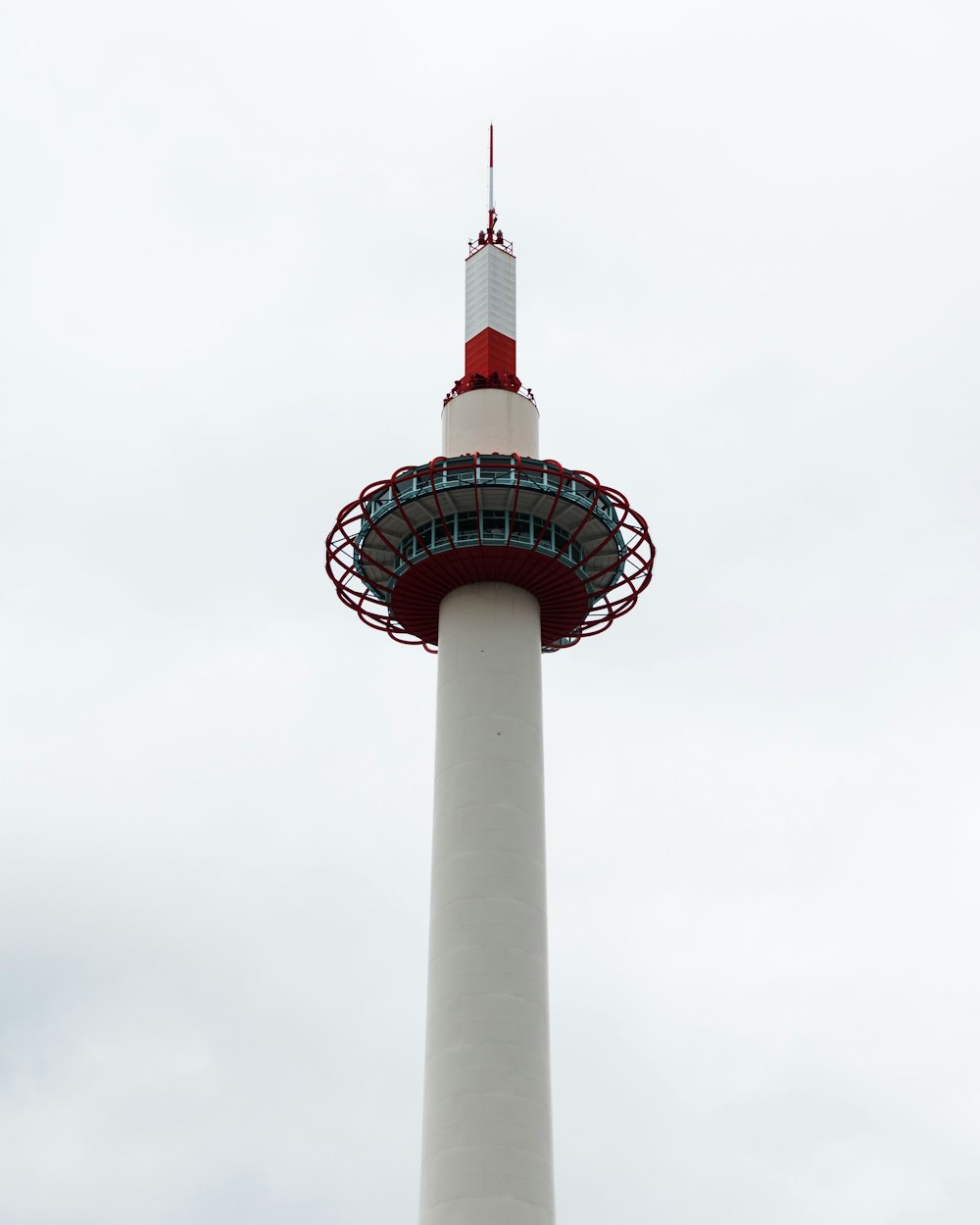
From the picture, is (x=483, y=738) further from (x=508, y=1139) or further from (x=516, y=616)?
(x=508, y=1139)

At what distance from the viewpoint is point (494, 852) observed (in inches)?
2606

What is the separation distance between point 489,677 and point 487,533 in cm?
656

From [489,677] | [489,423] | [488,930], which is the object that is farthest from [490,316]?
[488,930]

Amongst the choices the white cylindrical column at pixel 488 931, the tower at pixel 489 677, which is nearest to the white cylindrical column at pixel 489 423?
the tower at pixel 489 677

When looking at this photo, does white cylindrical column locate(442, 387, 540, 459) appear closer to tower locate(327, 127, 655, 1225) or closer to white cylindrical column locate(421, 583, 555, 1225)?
tower locate(327, 127, 655, 1225)

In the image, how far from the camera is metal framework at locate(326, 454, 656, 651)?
235 feet

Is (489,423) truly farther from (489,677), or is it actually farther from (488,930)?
(488,930)

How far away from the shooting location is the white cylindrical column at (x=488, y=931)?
60656 millimetres

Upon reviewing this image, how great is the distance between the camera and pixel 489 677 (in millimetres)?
70062

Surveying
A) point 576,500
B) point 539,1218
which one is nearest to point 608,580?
point 576,500

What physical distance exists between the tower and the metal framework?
0.09m

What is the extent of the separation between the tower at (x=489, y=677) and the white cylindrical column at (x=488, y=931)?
0.23 ft

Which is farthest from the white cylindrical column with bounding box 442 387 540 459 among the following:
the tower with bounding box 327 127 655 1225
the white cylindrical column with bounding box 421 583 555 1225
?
the white cylindrical column with bounding box 421 583 555 1225

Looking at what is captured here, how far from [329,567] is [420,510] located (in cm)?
499
